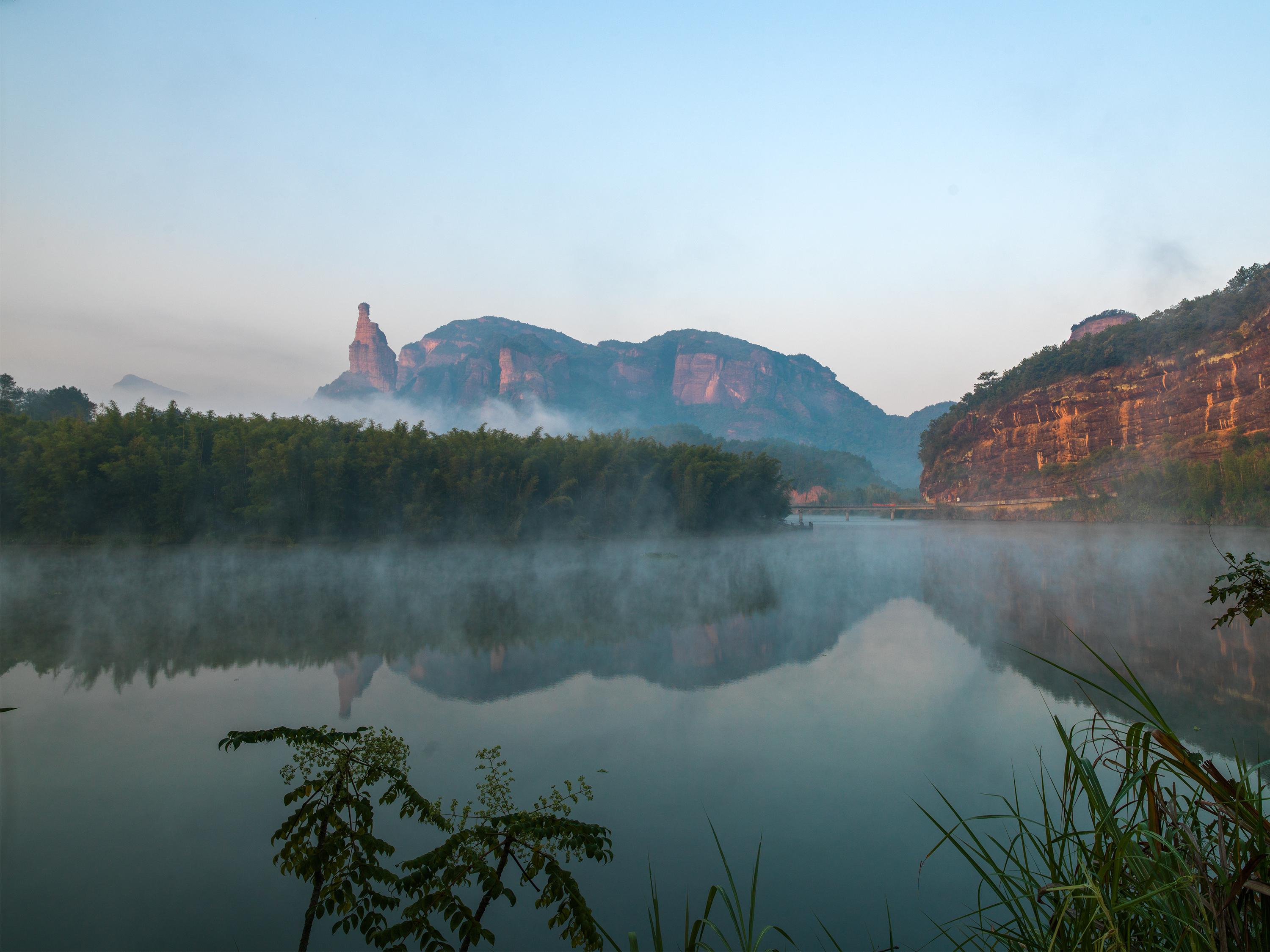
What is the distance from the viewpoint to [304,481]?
27859mm

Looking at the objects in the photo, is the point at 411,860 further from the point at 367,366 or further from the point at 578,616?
the point at 367,366

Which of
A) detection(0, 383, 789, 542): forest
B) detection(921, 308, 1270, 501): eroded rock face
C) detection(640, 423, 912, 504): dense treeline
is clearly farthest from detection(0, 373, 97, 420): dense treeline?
detection(921, 308, 1270, 501): eroded rock face

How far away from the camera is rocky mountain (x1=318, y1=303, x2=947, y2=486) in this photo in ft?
536

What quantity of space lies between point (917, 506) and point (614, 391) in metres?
127

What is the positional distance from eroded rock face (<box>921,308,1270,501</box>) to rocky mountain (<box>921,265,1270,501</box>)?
0.08 meters

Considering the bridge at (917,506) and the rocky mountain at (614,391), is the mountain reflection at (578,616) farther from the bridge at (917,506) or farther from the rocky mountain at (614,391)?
the rocky mountain at (614,391)

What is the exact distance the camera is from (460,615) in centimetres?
1477

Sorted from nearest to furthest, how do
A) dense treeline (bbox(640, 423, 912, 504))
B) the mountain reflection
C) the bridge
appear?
1. the mountain reflection
2. the bridge
3. dense treeline (bbox(640, 423, 912, 504))

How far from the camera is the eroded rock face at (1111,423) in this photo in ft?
140

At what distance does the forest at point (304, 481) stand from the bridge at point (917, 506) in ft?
90.4

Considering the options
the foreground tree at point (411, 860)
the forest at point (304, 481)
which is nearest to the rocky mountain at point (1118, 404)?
the forest at point (304, 481)

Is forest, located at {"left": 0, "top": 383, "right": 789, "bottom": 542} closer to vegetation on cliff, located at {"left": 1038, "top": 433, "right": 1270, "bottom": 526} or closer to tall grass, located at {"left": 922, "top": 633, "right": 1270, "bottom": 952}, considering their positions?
vegetation on cliff, located at {"left": 1038, "top": 433, "right": 1270, "bottom": 526}

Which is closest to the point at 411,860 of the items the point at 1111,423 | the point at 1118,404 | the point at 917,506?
the point at 1111,423

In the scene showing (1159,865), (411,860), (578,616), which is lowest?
(578,616)
